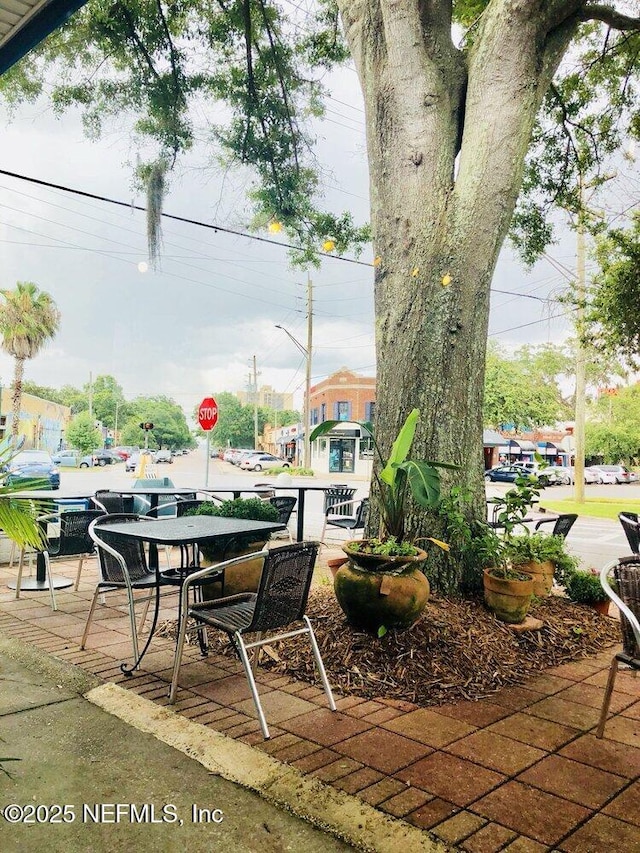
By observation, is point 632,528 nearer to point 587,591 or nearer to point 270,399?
point 587,591

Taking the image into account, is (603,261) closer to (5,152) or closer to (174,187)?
(174,187)

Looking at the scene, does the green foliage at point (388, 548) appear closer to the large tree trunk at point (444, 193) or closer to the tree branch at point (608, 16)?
the large tree trunk at point (444, 193)

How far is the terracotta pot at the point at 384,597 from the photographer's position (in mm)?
3729

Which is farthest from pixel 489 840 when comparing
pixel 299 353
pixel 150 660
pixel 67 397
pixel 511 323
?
pixel 67 397

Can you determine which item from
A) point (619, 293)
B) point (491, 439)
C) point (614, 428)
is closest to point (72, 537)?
point (619, 293)

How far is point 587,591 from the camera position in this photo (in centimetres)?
498

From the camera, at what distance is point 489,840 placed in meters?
2.04

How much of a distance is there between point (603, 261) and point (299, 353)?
19.7 metres

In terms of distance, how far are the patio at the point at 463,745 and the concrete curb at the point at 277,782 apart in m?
0.07

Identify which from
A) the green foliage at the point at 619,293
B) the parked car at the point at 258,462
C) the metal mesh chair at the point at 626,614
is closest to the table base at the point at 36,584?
the metal mesh chair at the point at 626,614

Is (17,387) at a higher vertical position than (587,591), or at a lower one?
higher

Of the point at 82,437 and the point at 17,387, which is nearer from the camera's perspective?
the point at 17,387

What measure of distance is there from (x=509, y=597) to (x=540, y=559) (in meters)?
0.78

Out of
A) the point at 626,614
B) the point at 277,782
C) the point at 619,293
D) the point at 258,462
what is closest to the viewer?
the point at 277,782
